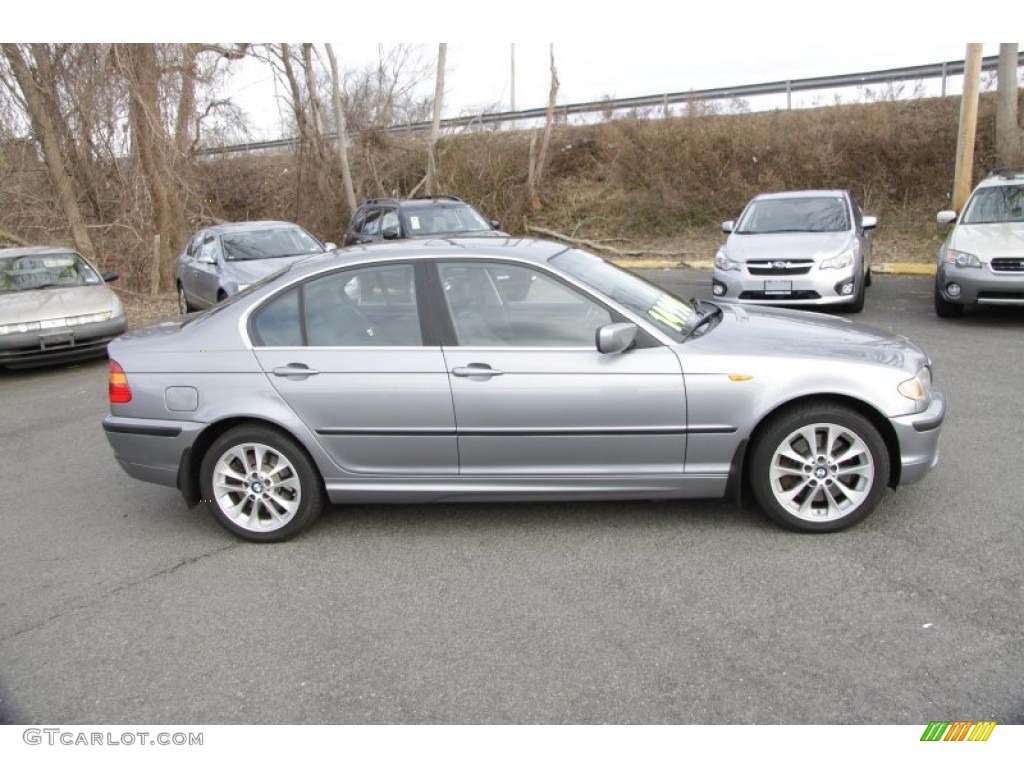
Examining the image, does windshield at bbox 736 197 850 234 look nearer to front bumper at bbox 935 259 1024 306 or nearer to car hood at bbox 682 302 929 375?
front bumper at bbox 935 259 1024 306

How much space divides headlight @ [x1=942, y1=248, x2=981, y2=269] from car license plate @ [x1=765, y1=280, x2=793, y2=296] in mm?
1765

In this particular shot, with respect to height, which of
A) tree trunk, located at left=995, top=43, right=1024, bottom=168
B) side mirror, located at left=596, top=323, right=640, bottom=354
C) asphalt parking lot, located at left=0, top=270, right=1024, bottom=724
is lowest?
asphalt parking lot, located at left=0, top=270, right=1024, bottom=724

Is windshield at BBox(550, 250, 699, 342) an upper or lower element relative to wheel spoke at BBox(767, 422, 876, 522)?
upper

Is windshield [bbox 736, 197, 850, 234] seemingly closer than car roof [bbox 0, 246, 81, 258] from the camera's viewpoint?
No

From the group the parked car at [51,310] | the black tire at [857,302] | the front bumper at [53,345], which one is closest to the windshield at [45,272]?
the parked car at [51,310]

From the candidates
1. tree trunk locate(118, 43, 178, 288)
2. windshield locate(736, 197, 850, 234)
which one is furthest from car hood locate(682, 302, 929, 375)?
tree trunk locate(118, 43, 178, 288)

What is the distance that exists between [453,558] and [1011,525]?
114 inches

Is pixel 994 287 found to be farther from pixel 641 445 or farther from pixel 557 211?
pixel 557 211

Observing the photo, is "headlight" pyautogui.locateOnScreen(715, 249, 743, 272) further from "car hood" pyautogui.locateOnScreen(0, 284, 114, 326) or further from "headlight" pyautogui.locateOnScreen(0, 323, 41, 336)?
"headlight" pyautogui.locateOnScreen(0, 323, 41, 336)

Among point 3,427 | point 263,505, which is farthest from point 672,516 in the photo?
point 3,427

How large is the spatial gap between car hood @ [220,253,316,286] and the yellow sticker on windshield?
714 cm

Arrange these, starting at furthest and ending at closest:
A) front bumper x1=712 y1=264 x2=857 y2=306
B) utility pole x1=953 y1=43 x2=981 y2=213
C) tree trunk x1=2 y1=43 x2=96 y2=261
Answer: tree trunk x1=2 y1=43 x2=96 y2=261 → utility pole x1=953 y1=43 x2=981 y2=213 → front bumper x1=712 y1=264 x2=857 y2=306

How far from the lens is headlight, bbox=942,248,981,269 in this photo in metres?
9.58

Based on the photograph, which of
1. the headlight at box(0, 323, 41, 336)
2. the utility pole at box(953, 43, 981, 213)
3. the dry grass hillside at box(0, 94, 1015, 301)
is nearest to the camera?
the headlight at box(0, 323, 41, 336)
